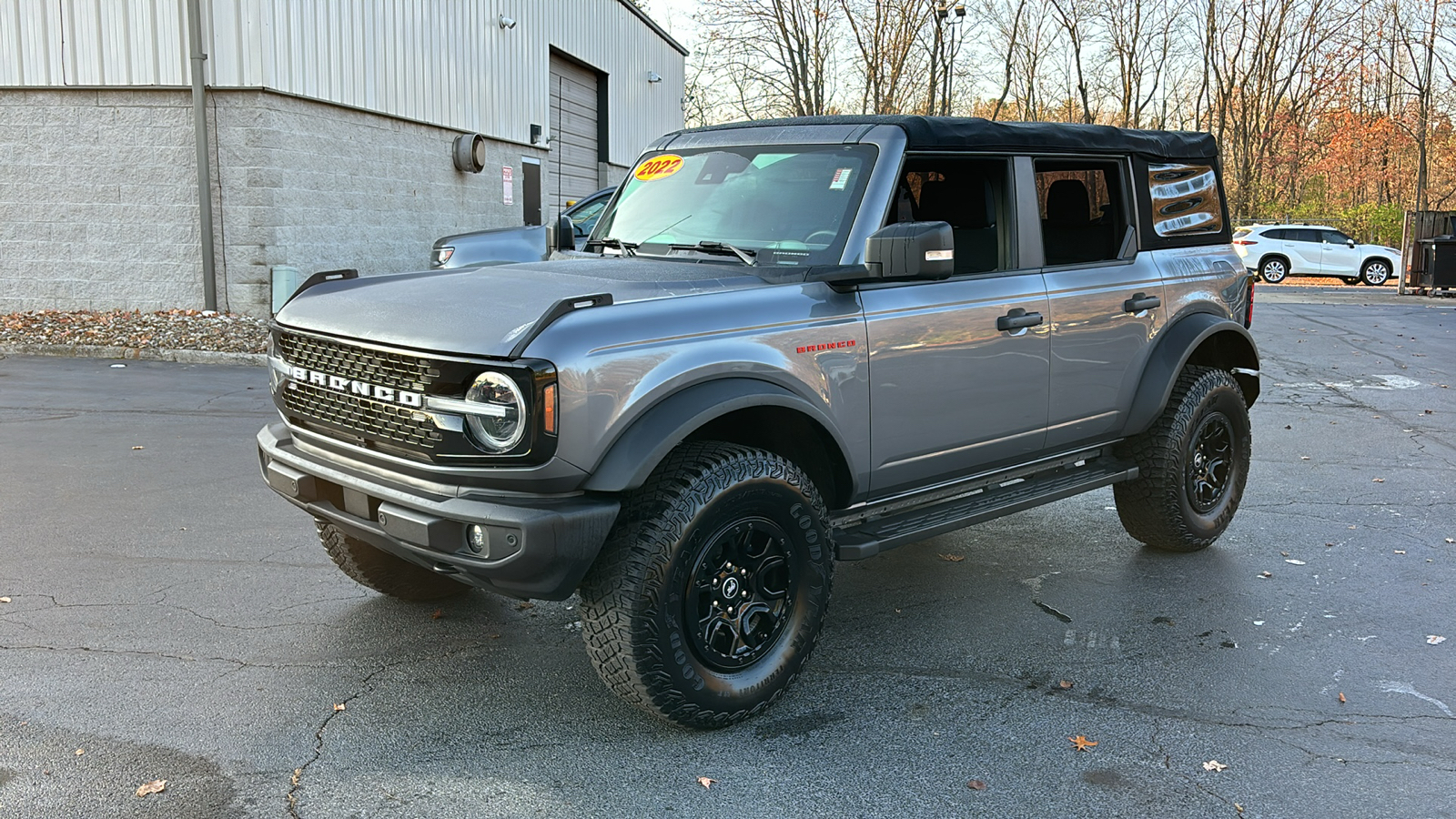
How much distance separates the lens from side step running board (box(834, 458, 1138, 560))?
165 inches

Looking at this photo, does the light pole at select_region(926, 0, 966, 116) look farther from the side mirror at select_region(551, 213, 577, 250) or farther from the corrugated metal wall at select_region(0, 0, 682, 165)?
the side mirror at select_region(551, 213, 577, 250)

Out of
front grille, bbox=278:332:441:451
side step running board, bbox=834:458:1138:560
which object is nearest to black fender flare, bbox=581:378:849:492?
front grille, bbox=278:332:441:451

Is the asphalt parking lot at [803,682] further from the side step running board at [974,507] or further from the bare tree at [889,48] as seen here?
the bare tree at [889,48]

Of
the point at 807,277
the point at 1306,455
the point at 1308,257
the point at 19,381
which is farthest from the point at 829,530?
the point at 1308,257

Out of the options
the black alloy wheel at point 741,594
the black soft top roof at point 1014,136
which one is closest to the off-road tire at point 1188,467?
the black soft top roof at point 1014,136

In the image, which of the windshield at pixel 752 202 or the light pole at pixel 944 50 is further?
the light pole at pixel 944 50

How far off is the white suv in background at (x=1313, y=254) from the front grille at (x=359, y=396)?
30.4 m

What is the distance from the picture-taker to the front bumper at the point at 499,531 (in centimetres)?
328

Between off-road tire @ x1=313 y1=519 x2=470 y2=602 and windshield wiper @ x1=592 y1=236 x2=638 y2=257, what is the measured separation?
1.50 metres

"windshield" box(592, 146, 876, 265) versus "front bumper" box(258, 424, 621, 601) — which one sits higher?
"windshield" box(592, 146, 876, 265)

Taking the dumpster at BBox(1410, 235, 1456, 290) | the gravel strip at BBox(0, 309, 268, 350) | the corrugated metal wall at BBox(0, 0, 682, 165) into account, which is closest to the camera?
the gravel strip at BBox(0, 309, 268, 350)

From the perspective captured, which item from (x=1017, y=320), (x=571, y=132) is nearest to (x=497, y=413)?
(x=1017, y=320)

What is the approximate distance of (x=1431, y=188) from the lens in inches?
1725

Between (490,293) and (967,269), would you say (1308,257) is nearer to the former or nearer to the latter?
(967,269)
